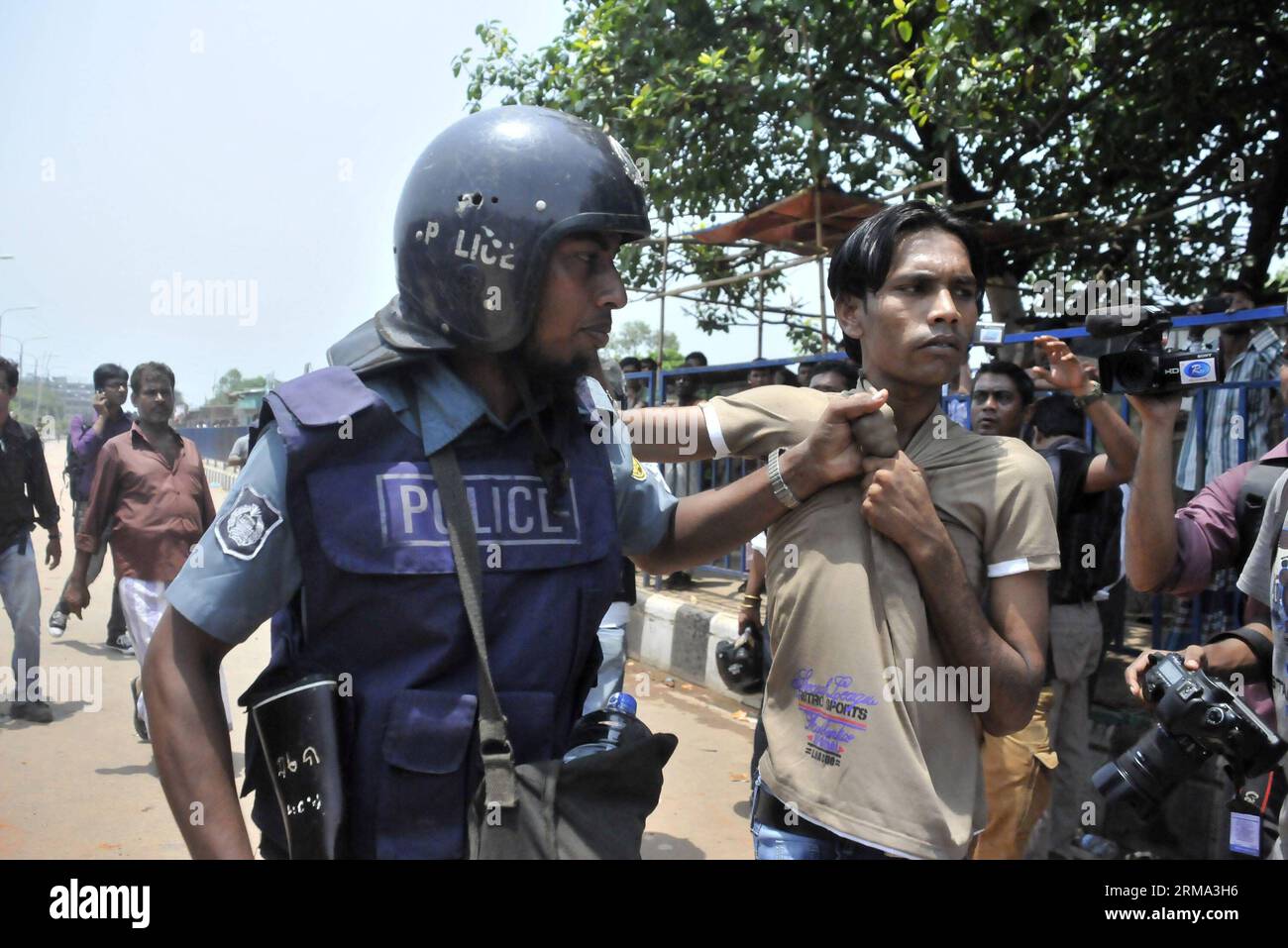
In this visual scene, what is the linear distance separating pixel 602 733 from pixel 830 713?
1.48 feet

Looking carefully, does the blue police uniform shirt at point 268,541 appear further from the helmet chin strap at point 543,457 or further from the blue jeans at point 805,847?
the blue jeans at point 805,847

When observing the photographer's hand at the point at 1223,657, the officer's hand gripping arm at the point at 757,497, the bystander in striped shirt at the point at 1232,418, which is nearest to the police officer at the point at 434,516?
the officer's hand gripping arm at the point at 757,497

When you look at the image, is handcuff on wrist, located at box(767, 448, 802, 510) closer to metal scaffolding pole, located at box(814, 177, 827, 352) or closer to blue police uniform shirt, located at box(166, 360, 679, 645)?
blue police uniform shirt, located at box(166, 360, 679, 645)

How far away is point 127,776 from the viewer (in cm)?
492

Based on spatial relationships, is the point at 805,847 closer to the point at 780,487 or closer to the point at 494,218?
the point at 780,487

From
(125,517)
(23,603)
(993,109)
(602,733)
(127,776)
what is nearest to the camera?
(602,733)

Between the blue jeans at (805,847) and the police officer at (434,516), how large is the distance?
0.50 metres

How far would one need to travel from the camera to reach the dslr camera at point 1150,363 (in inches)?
79.8

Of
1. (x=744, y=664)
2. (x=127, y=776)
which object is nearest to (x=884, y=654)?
(x=744, y=664)

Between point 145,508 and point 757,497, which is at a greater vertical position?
point 757,497

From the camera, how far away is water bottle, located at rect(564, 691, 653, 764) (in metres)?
1.49

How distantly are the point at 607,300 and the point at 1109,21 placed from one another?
691cm
